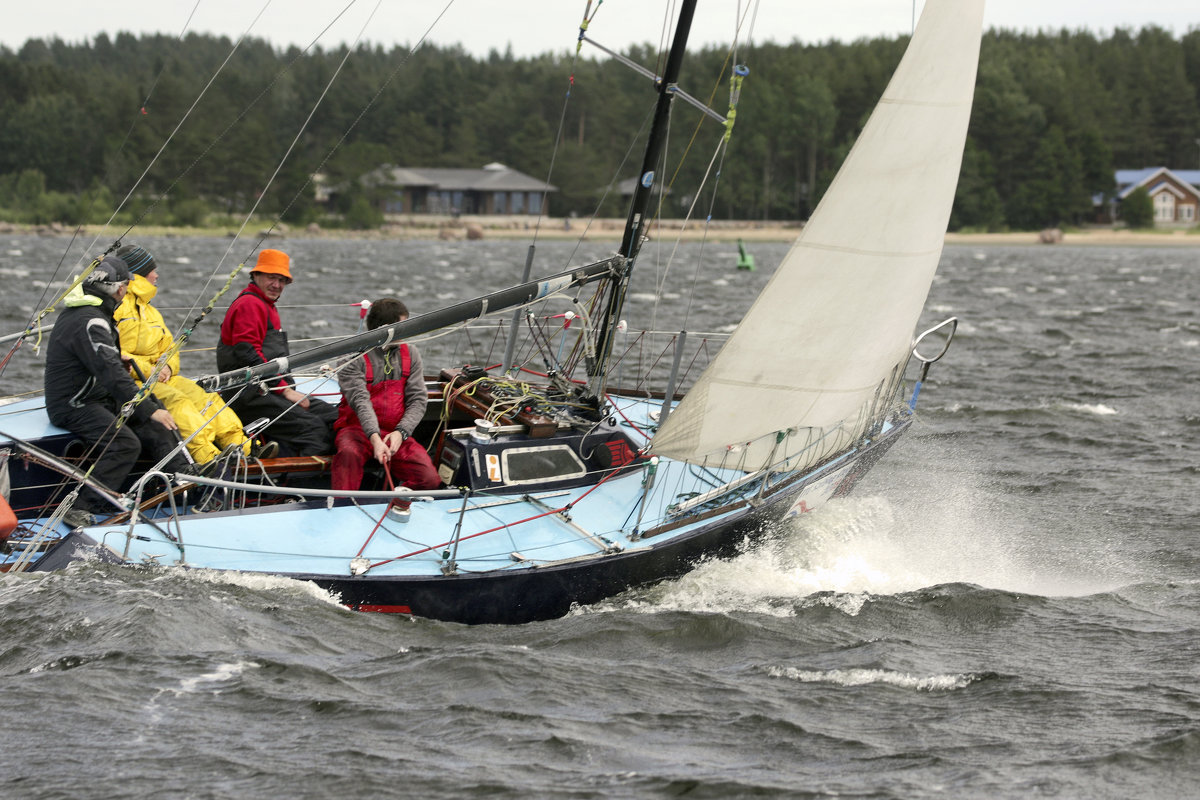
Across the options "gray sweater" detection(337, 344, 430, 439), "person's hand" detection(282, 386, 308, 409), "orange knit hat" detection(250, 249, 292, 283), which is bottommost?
"person's hand" detection(282, 386, 308, 409)

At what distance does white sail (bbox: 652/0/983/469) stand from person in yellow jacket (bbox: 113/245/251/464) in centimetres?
321

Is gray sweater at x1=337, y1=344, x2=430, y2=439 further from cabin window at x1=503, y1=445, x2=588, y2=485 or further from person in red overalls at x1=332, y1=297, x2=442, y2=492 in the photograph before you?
cabin window at x1=503, y1=445, x2=588, y2=485

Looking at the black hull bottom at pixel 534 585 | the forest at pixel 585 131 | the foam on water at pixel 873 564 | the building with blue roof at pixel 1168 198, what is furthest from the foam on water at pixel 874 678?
the building with blue roof at pixel 1168 198

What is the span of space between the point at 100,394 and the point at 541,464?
3.19m

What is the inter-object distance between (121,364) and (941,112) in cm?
623

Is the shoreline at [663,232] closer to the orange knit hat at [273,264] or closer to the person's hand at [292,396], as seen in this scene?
the person's hand at [292,396]

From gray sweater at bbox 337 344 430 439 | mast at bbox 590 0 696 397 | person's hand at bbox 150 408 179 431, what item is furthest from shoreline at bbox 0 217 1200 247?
person's hand at bbox 150 408 179 431

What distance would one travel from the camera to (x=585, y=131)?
127812 mm

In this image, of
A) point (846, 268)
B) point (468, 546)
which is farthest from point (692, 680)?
point (846, 268)

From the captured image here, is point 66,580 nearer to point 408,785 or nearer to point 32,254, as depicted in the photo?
point 408,785

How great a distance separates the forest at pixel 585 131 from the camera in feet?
328

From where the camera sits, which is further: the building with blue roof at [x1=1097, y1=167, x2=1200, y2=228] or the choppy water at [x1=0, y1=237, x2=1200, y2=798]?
the building with blue roof at [x1=1097, y1=167, x2=1200, y2=228]

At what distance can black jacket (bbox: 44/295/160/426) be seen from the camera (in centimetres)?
869

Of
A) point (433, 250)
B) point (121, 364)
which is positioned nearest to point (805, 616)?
point (121, 364)
